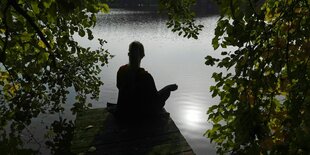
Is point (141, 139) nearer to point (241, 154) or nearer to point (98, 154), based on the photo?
point (98, 154)

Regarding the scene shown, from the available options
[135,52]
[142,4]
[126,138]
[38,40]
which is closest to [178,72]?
[135,52]

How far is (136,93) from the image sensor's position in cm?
816

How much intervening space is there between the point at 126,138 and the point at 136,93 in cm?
140

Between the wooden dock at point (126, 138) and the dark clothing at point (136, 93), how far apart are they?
38 cm

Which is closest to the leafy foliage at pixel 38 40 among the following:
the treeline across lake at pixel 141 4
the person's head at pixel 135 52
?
the person's head at pixel 135 52

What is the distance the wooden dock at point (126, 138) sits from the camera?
6.53 m

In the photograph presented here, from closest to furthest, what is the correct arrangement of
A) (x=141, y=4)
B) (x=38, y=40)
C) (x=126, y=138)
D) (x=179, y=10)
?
(x=38, y=40)
(x=179, y=10)
(x=126, y=138)
(x=141, y=4)

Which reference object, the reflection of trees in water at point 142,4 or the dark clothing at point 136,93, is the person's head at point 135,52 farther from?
the reflection of trees in water at point 142,4

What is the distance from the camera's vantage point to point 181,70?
2795 cm

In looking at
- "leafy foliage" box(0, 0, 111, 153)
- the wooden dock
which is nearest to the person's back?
the wooden dock

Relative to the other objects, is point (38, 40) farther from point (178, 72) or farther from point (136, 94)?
point (178, 72)

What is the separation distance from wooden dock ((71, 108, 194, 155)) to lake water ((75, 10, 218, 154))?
3.76 m

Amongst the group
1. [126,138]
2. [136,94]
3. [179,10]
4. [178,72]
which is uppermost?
[179,10]

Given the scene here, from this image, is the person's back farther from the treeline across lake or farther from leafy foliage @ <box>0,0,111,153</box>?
the treeline across lake
